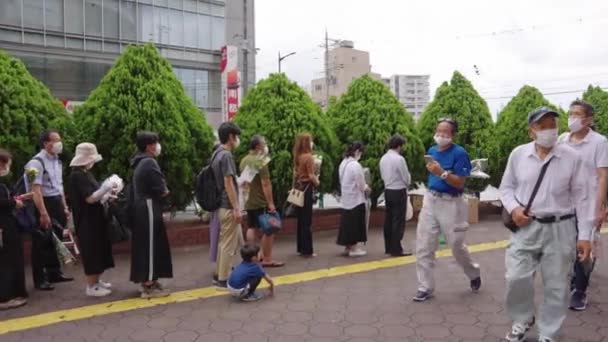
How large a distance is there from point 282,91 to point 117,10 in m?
24.1

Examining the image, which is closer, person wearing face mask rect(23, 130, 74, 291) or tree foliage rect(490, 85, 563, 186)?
person wearing face mask rect(23, 130, 74, 291)

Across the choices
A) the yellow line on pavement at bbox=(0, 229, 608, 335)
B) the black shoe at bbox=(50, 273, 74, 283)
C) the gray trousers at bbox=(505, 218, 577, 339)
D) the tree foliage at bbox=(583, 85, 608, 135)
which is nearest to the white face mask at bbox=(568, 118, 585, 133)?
the gray trousers at bbox=(505, 218, 577, 339)

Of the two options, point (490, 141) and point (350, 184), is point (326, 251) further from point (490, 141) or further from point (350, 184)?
point (490, 141)

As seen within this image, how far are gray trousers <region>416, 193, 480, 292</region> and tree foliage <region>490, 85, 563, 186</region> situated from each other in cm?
590

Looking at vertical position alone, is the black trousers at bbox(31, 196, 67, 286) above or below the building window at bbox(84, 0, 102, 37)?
below

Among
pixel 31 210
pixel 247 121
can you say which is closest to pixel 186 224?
pixel 247 121

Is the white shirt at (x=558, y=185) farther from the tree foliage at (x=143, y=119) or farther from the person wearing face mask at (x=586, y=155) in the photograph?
the tree foliage at (x=143, y=119)

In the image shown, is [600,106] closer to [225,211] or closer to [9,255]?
[225,211]

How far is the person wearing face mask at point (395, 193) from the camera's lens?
7.35m

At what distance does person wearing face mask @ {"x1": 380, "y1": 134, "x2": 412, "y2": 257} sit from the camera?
24.1 ft

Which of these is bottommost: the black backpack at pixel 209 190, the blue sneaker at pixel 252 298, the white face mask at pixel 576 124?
the blue sneaker at pixel 252 298

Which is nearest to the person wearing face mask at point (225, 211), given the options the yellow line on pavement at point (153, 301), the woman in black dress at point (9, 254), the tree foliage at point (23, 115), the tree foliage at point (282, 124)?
the yellow line on pavement at point (153, 301)

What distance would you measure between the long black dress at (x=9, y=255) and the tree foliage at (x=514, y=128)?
330 inches

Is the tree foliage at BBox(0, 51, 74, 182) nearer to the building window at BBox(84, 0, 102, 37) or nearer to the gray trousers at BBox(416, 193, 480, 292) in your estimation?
the gray trousers at BBox(416, 193, 480, 292)
